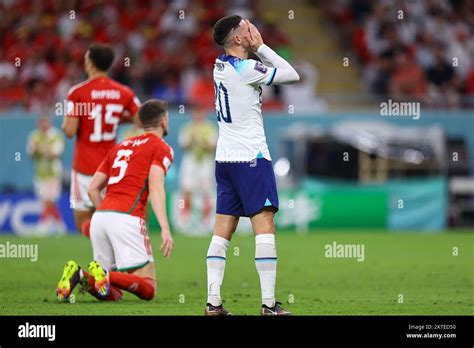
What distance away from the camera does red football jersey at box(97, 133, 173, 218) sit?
10.2m

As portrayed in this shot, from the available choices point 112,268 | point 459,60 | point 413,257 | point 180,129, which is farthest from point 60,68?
point 112,268

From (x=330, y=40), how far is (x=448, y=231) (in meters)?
7.02

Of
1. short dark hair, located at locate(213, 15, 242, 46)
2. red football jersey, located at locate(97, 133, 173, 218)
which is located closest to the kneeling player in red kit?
red football jersey, located at locate(97, 133, 173, 218)

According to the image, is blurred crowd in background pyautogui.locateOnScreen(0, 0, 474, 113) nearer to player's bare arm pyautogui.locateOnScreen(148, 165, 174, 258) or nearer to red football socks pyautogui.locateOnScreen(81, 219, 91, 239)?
red football socks pyautogui.locateOnScreen(81, 219, 91, 239)

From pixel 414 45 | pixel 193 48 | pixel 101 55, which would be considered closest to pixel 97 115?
pixel 101 55

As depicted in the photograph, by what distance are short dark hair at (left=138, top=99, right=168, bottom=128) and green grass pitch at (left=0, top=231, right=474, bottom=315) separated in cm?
171

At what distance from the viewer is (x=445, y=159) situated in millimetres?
23359

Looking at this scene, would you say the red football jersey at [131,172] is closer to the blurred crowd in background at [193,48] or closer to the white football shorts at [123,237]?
the white football shorts at [123,237]

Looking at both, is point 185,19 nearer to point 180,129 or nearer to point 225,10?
point 225,10

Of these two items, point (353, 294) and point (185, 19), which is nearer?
point (353, 294)

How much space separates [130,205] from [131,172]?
31cm
